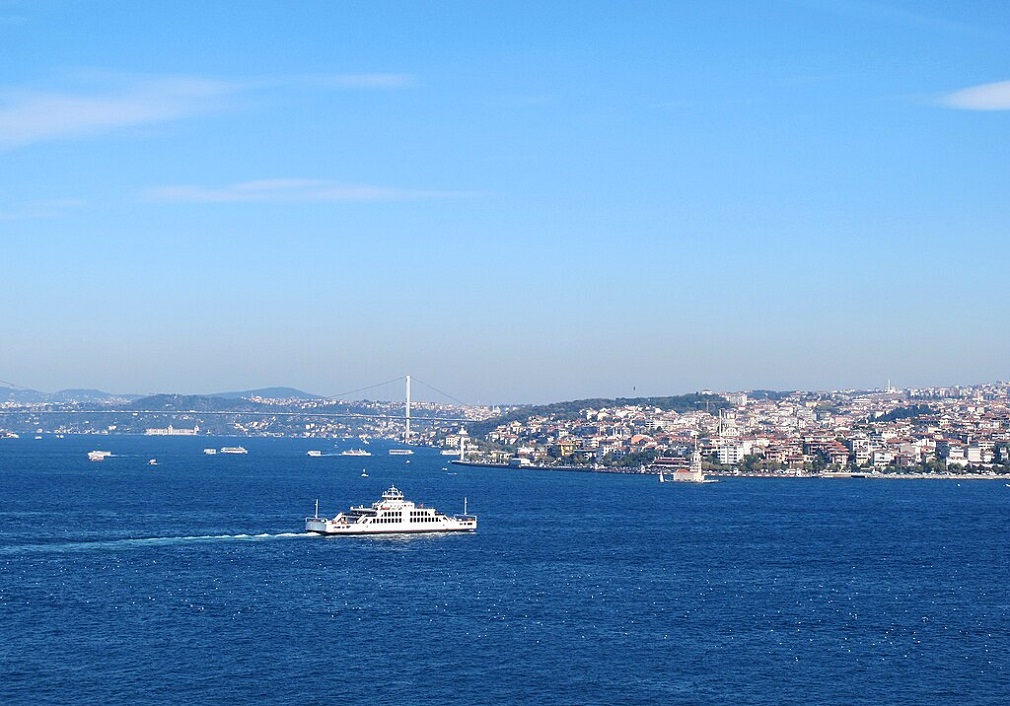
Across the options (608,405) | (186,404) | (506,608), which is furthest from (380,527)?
(186,404)

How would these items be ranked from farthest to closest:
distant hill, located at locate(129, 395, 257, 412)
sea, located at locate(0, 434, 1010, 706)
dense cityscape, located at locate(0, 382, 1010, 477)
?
distant hill, located at locate(129, 395, 257, 412) < dense cityscape, located at locate(0, 382, 1010, 477) < sea, located at locate(0, 434, 1010, 706)

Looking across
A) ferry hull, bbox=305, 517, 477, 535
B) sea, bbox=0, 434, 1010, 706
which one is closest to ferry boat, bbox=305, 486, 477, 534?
ferry hull, bbox=305, 517, 477, 535

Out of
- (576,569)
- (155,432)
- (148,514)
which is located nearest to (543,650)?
(576,569)

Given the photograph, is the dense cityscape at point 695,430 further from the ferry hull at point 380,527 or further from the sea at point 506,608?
the ferry hull at point 380,527

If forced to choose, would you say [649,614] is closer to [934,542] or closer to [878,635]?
[878,635]

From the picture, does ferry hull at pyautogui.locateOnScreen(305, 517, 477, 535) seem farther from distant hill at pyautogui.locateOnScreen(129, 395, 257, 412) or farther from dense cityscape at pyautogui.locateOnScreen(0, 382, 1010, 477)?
distant hill at pyautogui.locateOnScreen(129, 395, 257, 412)

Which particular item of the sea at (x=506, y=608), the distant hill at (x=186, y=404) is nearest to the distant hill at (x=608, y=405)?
the distant hill at (x=186, y=404)

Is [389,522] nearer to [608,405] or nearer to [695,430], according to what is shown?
[695,430]
